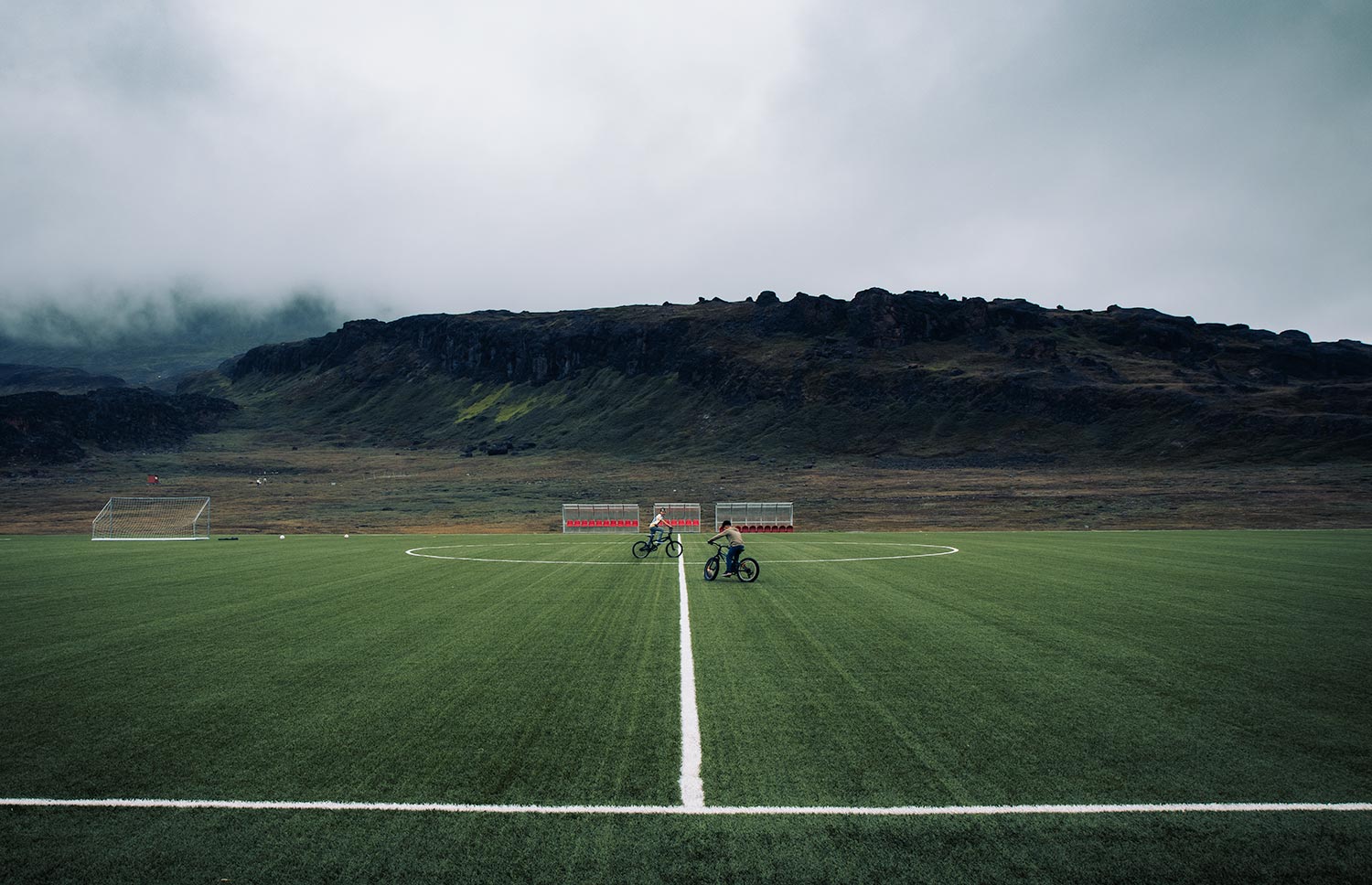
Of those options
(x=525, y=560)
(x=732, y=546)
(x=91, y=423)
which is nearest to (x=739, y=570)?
(x=732, y=546)

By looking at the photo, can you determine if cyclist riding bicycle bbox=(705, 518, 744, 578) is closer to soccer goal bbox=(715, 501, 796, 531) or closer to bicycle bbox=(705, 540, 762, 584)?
bicycle bbox=(705, 540, 762, 584)

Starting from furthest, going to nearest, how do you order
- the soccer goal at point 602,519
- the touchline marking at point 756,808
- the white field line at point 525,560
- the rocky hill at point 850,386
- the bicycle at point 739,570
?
the rocky hill at point 850,386 < the soccer goal at point 602,519 < the white field line at point 525,560 < the bicycle at point 739,570 < the touchline marking at point 756,808

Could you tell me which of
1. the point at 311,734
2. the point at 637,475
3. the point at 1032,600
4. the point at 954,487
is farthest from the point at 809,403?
the point at 311,734

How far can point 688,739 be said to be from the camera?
6.57m

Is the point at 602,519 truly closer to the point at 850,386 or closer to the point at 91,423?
the point at 850,386

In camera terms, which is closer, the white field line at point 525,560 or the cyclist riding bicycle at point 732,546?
the cyclist riding bicycle at point 732,546

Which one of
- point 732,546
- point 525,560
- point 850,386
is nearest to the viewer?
point 732,546

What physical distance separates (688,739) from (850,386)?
115m

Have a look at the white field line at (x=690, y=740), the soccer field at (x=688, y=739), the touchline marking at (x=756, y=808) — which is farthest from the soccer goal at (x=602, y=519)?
the touchline marking at (x=756, y=808)

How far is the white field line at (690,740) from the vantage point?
5390 mm

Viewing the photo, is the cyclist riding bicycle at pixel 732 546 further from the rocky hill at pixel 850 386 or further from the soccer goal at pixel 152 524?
the rocky hill at pixel 850 386

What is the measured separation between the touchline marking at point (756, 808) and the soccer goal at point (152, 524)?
3445cm

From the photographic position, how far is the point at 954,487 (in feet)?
224

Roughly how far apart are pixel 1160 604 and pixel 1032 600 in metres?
2.07
